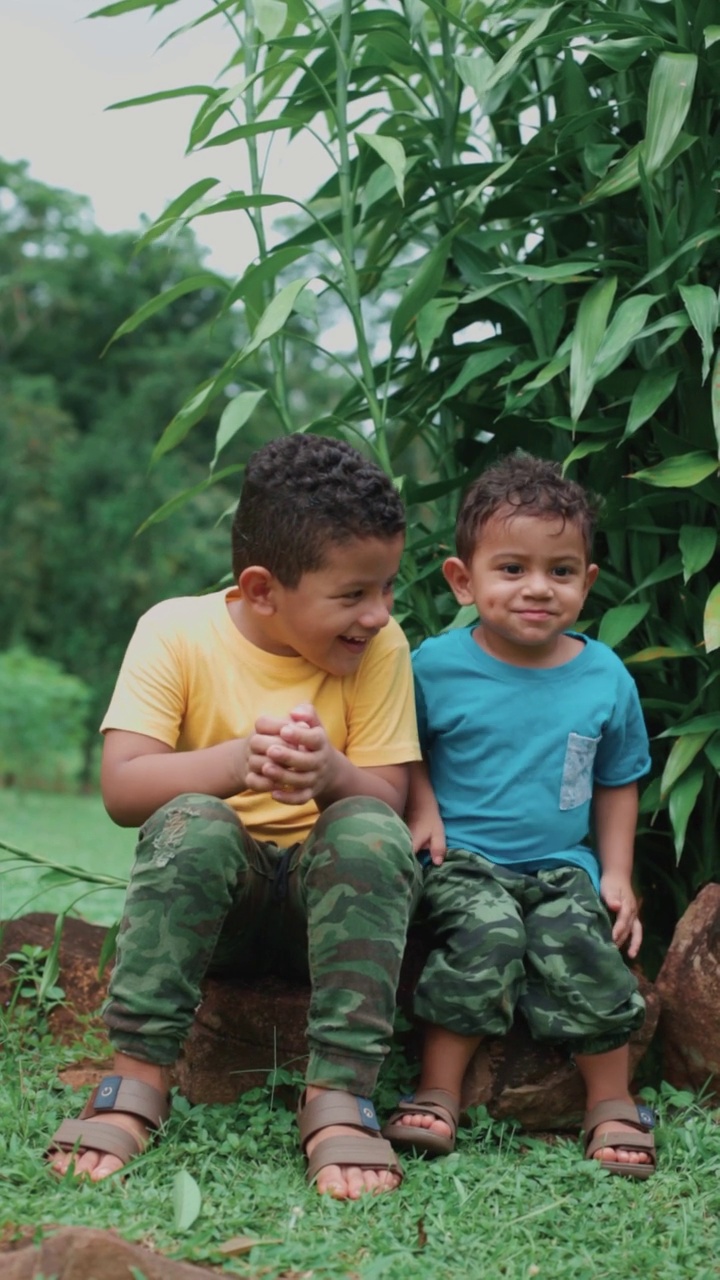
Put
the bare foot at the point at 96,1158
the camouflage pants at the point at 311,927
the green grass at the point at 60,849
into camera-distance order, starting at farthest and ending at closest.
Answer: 1. the green grass at the point at 60,849
2. the camouflage pants at the point at 311,927
3. the bare foot at the point at 96,1158

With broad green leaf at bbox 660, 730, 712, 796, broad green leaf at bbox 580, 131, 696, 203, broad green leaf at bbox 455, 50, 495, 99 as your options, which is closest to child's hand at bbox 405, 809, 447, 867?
broad green leaf at bbox 660, 730, 712, 796

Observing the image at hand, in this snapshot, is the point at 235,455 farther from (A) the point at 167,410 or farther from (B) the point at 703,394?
(B) the point at 703,394

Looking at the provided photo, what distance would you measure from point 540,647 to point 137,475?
10.6 m

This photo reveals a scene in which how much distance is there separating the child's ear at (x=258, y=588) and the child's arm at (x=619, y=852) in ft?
1.99

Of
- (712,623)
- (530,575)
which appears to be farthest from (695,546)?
(530,575)

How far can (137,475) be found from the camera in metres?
12.3

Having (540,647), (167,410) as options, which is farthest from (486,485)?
(167,410)

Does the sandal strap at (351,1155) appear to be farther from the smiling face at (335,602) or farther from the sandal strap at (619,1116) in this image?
the smiling face at (335,602)

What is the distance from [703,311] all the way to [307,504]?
0.69 m

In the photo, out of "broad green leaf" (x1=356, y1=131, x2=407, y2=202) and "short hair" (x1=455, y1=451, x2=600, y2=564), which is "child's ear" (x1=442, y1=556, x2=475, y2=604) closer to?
"short hair" (x1=455, y1=451, x2=600, y2=564)

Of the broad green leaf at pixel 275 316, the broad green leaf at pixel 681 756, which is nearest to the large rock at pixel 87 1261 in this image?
the broad green leaf at pixel 681 756

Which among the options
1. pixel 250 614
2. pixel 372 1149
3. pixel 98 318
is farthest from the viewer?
pixel 98 318

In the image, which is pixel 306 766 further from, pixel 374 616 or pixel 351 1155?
pixel 351 1155

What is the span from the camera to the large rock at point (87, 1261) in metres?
1.39
